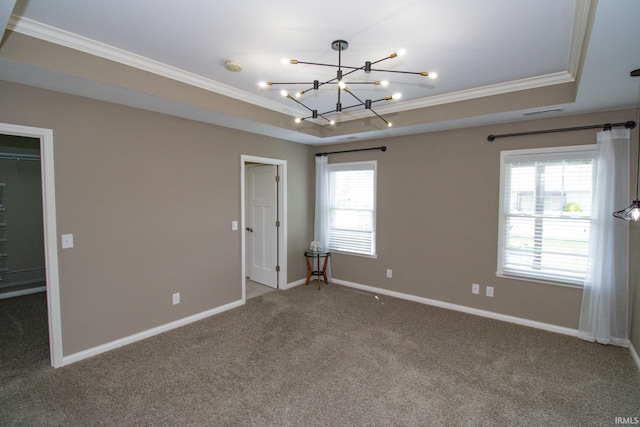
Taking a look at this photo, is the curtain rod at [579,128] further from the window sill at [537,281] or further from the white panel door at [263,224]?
the white panel door at [263,224]

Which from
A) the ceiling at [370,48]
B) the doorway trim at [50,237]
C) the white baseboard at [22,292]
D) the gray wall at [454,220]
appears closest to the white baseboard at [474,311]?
the gray wall at [454,220]

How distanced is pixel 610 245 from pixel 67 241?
5268mm

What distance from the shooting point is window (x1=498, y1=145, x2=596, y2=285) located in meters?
3.39

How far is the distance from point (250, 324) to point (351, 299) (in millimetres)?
1599

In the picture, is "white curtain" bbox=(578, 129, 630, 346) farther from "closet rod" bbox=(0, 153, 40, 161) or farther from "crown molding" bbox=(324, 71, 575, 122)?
"closet rod" bbox=(0, 153, 40, 161)

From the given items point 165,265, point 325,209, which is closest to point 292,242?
point 325,209

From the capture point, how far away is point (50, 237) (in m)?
2.71

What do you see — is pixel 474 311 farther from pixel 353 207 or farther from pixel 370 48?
pixel 370 48

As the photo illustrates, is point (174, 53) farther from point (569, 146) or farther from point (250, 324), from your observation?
point (569, 146)

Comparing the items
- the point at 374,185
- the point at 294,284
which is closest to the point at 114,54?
the point at 374,185

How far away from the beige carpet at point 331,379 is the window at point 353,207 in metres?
1.74

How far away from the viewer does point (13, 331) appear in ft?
11.4

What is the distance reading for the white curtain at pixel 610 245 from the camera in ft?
10.2

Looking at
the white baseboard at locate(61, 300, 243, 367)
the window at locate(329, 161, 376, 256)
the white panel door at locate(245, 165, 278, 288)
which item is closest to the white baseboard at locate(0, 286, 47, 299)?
the white baseboard at locate(61, 300, 243, 367)
